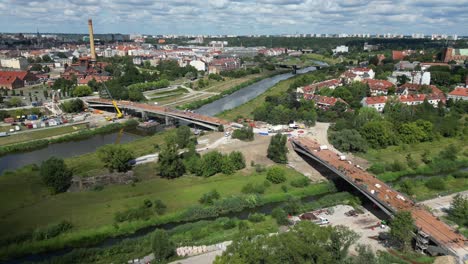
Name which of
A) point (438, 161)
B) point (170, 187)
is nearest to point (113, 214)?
point (170, 187)

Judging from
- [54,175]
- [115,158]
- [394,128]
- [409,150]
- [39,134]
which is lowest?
[39,134]

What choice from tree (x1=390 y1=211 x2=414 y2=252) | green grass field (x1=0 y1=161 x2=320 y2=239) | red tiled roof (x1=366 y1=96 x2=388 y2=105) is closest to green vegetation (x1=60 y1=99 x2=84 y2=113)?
green grass field (x1=0 y1=161 x2=320 y2=239)

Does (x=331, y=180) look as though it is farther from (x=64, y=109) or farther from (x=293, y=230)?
(x=64, y=109)

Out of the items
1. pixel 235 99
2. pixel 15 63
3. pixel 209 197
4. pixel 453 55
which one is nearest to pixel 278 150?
pixel 209 197

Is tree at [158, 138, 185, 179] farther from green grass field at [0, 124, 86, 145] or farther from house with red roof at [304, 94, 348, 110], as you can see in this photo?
house with red roof at [304, 94, 348, 110]

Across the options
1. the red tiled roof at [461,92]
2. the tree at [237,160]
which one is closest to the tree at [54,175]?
the tree at [237,160]

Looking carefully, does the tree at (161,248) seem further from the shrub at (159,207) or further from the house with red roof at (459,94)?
the house with red roof at (459,94)

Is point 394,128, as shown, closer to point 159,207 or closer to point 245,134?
point 245,134
